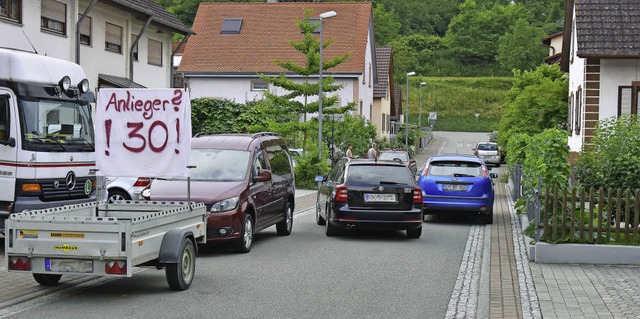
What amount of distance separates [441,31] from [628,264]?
143 meters

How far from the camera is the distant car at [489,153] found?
181 ft

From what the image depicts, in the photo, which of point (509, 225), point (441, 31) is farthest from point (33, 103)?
point (441, 31)

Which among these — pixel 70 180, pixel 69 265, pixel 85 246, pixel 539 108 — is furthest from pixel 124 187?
pixel 539 108

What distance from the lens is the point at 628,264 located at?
1276cm

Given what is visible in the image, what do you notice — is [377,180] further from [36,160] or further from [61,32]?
[61,32]

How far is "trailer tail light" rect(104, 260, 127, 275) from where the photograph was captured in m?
9.20

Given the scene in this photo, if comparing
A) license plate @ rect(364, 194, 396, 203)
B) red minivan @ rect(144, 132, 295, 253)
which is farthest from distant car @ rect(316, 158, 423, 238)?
red minivan @ rect(144, 132, 295, 253)

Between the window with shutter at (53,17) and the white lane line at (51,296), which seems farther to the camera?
the window with shutter at (53,17)

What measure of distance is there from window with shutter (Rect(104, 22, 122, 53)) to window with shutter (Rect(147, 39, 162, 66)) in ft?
8.92

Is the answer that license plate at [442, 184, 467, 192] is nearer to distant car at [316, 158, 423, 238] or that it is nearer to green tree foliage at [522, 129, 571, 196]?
distant car at [316, 158, 423, 238]

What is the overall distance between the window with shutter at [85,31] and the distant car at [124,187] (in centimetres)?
912

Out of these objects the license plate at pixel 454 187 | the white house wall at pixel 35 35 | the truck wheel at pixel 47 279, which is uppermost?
the white house wall at pixel 35 35

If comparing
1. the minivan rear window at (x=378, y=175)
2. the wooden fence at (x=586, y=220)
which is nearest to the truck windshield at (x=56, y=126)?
the minivan rear window at (x=378, y=175)

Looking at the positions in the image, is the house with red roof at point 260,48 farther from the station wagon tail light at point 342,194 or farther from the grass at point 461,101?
the grass at point 461,101
